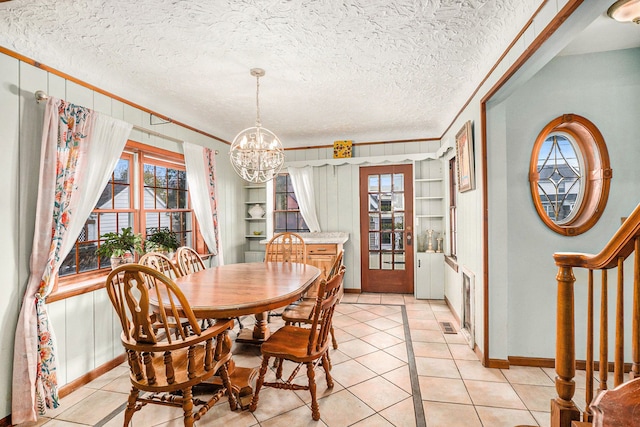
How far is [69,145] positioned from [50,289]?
3.53 feet

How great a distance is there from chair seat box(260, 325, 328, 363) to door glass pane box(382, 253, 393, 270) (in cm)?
292

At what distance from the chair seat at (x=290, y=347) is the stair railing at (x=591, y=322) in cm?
130

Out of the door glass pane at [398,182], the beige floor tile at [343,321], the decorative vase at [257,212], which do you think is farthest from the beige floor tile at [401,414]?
the decorative vase at [257,212]

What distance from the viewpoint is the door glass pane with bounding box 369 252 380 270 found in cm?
505

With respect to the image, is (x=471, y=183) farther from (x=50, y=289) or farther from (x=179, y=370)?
(x=50, y=289)

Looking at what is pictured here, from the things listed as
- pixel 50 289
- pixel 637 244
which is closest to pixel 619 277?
pixel 637 244

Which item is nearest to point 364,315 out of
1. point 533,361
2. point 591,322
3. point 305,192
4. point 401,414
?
point 533,361

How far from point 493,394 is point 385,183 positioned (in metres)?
3.34

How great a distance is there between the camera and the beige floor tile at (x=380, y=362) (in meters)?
2.63

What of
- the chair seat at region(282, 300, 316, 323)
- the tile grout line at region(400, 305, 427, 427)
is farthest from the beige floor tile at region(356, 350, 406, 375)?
the chair seat at region(282, 300, 316, 323)

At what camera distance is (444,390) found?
7.51 feet

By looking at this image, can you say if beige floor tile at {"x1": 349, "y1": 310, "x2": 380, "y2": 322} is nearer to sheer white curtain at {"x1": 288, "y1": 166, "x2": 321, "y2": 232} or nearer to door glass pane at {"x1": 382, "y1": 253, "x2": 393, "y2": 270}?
door glass pane at {"x1": 382, "y1": 253, "x2": 393, "y2": 270}

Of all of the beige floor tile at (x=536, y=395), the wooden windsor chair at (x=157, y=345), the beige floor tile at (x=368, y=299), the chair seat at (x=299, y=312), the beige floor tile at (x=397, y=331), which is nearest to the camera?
the wooden windsor chair at (x=157, y=345)

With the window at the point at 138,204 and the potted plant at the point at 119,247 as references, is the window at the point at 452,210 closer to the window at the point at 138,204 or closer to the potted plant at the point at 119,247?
the window at the point at 138,204
